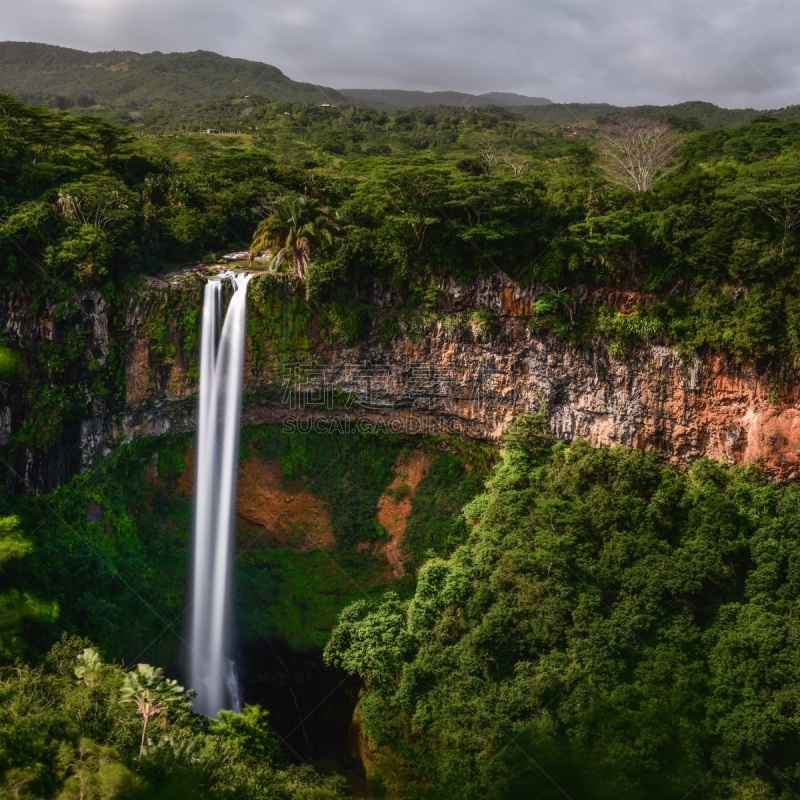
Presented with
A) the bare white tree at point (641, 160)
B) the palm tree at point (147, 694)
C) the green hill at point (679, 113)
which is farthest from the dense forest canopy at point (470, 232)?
the green hill at point (679, 113)

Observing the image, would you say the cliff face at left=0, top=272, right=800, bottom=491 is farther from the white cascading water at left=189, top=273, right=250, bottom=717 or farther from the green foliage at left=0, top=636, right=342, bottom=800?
the green foliage at left=0, top=636, right=342, bottom=800

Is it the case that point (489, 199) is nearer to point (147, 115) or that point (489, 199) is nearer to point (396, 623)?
point (396, 623)

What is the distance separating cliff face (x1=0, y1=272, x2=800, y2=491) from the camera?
2080 cm

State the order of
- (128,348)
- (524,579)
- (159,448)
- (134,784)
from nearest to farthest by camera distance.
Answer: (134,784) → (524,579) → (128,348) → (159,448)

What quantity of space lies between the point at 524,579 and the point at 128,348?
533 inches

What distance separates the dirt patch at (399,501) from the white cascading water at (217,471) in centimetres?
501

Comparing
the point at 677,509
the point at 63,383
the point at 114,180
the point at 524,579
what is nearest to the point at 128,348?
the point at 63,383

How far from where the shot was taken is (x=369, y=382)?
81.6ft

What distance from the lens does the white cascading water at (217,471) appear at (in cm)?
2233

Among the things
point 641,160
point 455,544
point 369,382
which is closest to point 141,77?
point 641,160

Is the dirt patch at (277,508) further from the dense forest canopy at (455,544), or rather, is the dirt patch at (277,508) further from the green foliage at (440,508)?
the green foliage at (440,508)

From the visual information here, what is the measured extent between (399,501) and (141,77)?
105 metres

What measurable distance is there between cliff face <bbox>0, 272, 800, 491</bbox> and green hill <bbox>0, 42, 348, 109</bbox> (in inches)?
3031

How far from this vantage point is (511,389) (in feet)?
78.1
